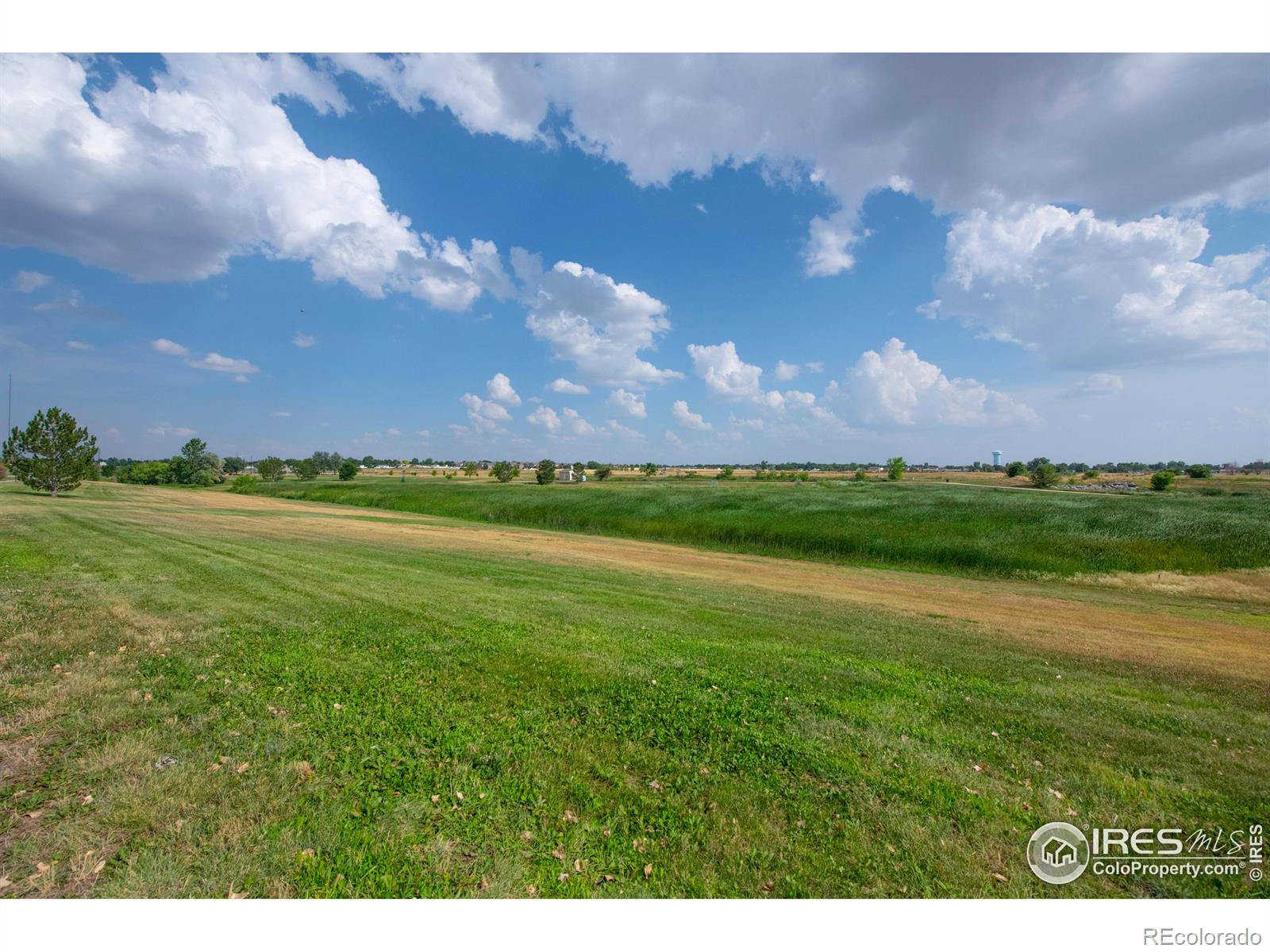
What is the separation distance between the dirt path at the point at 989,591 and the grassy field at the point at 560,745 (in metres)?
0.50

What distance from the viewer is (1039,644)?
45.2 feet

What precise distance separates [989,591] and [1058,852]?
80.3 feet

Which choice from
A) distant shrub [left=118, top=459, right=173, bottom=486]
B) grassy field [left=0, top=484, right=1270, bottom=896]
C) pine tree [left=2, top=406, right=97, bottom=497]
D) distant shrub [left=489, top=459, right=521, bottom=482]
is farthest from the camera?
distant shrub [left=118, top=459, right=173, bottom=486]

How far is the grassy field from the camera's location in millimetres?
4445

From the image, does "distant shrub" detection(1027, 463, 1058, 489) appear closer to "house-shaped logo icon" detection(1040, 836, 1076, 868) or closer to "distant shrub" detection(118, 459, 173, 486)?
"house-shaped logo icon" detection(1040, 836, 1076, 868)

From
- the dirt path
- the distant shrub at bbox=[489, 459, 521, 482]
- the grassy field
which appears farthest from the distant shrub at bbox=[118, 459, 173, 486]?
the grassy field

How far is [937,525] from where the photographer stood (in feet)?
139

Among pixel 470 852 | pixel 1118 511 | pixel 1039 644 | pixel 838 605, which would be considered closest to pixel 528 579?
pixel 838 605

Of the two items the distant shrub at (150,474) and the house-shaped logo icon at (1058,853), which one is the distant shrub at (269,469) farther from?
the house-shaped logo icon at (1058,853)

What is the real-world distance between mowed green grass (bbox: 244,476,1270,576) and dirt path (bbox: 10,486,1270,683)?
3.30 meters

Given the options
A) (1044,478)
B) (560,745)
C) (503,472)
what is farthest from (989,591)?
(503,472)

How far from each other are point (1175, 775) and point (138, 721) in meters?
13.5

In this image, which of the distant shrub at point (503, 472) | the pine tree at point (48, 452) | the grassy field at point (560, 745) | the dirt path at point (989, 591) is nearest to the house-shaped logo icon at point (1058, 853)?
the grassy field at point (560, 745)

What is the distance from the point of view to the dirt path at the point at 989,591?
14.5 metres
